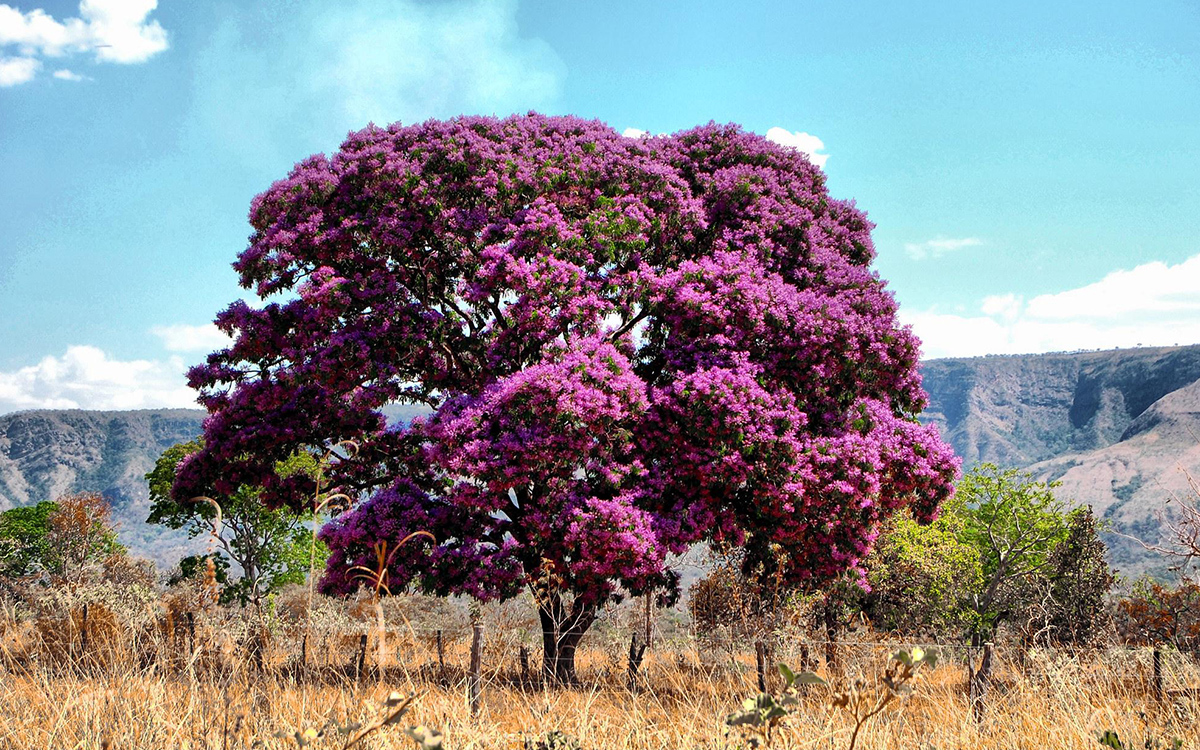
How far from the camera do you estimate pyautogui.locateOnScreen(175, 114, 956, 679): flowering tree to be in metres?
10.6

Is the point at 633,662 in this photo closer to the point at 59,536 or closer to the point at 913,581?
the point at 913,581

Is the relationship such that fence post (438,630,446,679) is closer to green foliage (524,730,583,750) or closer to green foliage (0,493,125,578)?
green foliage (524,730,583,750)

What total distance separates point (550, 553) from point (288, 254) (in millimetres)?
5868

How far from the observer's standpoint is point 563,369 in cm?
1033

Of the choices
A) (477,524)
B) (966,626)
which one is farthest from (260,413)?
(966,626)

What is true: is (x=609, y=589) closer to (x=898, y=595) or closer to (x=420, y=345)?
(x=420, y=345)

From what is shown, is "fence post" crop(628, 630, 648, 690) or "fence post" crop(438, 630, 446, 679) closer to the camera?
"fence post" crop(438, 630, 446, 679)

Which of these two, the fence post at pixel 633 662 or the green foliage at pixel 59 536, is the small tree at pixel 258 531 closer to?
the green foliage at pixel 59 536

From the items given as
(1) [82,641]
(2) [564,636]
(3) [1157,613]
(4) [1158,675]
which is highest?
(1) [82,641]

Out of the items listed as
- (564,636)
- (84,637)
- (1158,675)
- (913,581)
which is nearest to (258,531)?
(84,637)

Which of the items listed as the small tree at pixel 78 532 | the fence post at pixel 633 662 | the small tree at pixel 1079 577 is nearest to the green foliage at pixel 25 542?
the small tree at pixel 78 532

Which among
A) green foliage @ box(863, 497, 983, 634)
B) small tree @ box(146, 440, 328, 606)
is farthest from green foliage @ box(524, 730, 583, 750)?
small tree @ box(146, 440, 328, 606)

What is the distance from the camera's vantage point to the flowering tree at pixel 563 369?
10.6m

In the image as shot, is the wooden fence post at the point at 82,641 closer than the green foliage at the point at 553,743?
No
